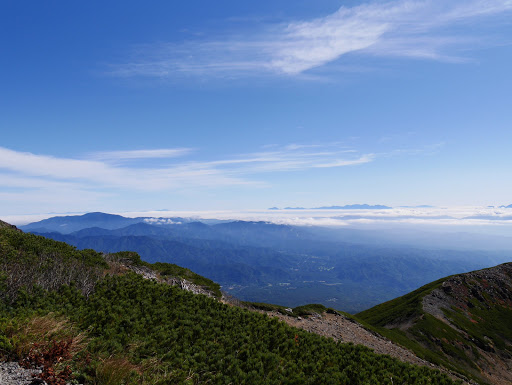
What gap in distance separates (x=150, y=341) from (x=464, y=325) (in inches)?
4372

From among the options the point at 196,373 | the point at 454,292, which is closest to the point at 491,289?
the point at 454,292

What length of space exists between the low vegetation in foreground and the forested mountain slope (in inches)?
1994

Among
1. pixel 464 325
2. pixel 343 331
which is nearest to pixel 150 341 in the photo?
pixel 343 331

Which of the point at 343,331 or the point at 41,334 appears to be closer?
the point at 41,334

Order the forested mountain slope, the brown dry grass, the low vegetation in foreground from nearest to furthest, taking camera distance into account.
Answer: the brown dry grass, the low vegetation in foreground, the forested mountain slope

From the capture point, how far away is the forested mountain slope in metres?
68.4

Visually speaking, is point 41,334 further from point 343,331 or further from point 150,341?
point 343,331

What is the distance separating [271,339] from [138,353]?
9.50 metres

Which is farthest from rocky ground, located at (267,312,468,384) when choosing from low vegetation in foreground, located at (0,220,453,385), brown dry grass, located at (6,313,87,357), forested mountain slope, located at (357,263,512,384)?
brown dry grass, located at (6,313,87,357)

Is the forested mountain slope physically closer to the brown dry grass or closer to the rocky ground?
the rocky ground

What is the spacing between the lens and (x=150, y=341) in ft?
45.1

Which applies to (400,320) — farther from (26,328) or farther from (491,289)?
(26,328)

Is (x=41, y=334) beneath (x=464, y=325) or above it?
above

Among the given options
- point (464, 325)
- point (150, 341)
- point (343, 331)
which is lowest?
point (464, 325)
